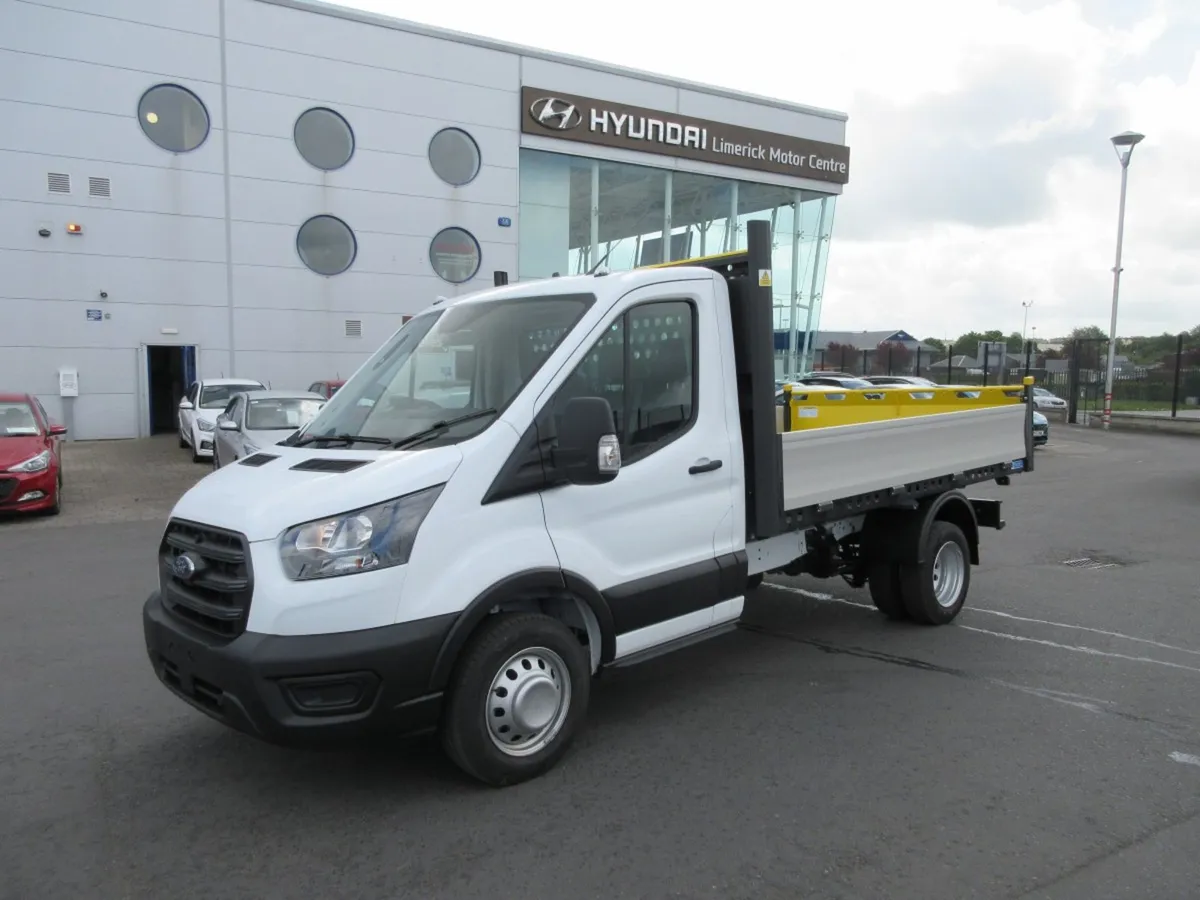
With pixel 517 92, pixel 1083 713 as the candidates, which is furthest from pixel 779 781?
pixel 517 92

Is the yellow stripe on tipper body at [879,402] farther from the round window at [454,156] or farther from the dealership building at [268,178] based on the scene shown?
the round window at [454,156]

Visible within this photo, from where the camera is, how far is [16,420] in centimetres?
1209

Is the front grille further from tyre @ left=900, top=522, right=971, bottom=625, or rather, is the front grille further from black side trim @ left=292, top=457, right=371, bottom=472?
tyre @ left=900, top=522, right=971, bottom=625

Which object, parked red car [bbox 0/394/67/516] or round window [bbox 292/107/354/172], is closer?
parked red car [bbox 0/394/67/516]

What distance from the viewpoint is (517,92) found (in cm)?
2473

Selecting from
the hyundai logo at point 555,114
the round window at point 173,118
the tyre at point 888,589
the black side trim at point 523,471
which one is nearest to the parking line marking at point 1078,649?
the tyre at point 888,589

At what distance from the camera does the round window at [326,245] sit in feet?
73.6

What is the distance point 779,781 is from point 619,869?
1.04m

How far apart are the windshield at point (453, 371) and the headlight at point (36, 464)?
8746 millimetres

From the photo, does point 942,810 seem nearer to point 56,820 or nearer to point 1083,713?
point 1083,713

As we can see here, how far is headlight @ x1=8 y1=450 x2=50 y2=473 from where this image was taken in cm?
1134

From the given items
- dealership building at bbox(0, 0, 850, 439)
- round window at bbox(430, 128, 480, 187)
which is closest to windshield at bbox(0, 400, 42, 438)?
dealership building at bbox(0, 0, 850, 439)

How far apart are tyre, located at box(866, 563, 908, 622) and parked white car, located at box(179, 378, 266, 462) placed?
1289 centimetres

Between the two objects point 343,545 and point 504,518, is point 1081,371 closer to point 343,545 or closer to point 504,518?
point 504,518
